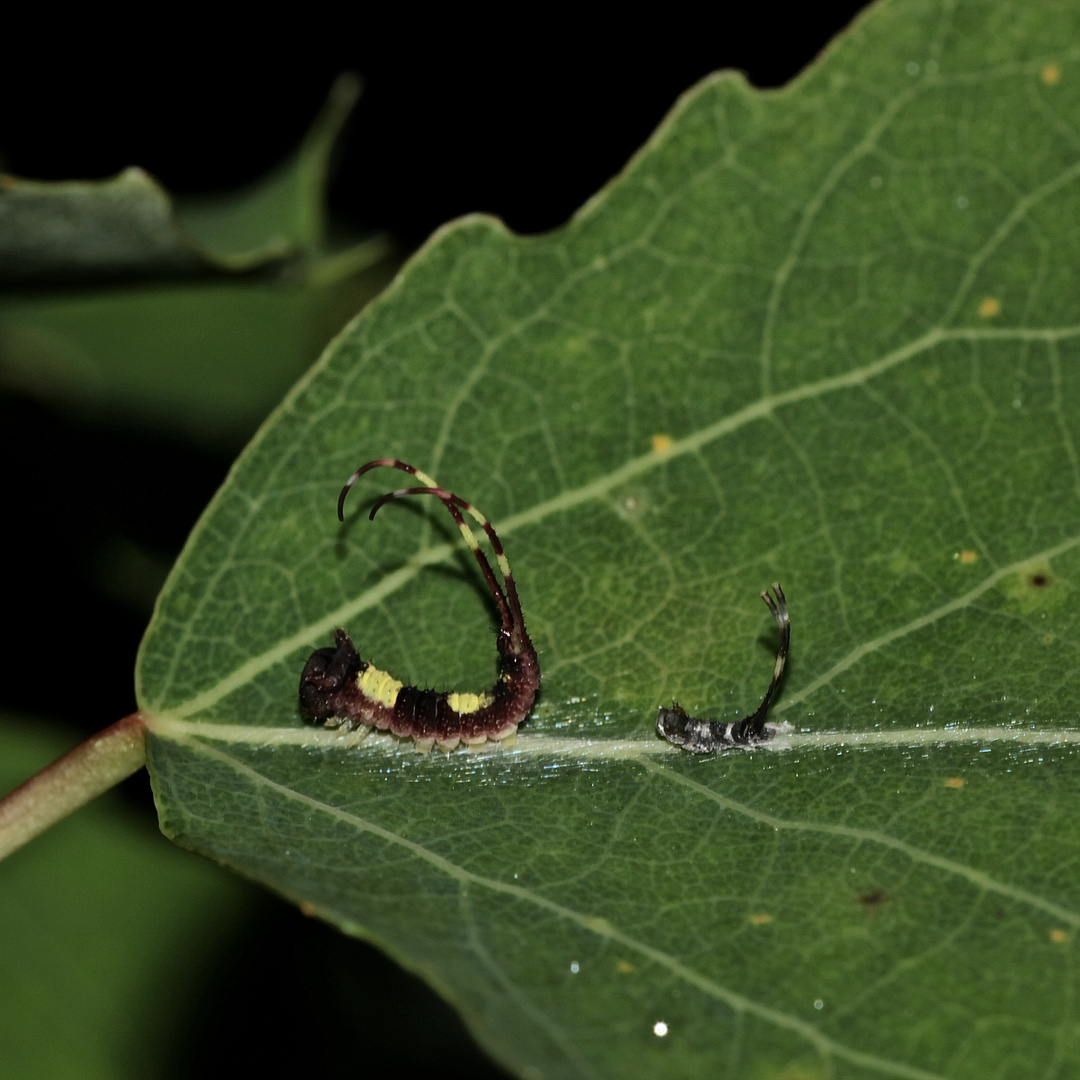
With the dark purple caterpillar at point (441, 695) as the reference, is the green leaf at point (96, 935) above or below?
below

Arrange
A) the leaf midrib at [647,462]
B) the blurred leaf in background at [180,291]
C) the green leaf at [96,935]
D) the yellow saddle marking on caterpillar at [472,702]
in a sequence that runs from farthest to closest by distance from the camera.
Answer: the green leaf at [96,935], the blurred leaf in background at [180,291], the leaf midrib at [647,462], the yellow saddle marking on caterpillar at [472,702]

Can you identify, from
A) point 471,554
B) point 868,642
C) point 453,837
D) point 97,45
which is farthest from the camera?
point 97,45

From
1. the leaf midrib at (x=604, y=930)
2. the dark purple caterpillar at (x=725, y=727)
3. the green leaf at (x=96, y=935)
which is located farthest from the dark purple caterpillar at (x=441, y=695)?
the green leaf at (x=96, y=935)

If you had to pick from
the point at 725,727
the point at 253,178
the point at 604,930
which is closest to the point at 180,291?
the point at 253,178

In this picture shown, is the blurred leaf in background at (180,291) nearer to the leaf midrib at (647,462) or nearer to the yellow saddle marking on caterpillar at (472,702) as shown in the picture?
the leaf midrib at (647,462)

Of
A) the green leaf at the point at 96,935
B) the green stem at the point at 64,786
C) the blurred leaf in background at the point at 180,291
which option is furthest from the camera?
the green leaf at the point at 96,935

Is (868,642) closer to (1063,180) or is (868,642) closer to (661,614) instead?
(661,614)

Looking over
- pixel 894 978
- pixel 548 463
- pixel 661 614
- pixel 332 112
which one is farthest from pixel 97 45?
pixel 894 978
